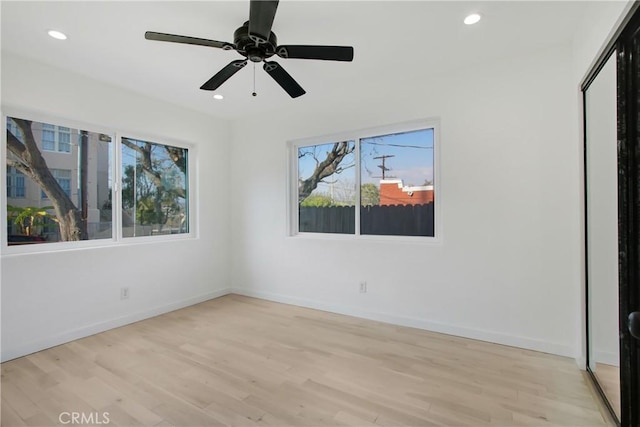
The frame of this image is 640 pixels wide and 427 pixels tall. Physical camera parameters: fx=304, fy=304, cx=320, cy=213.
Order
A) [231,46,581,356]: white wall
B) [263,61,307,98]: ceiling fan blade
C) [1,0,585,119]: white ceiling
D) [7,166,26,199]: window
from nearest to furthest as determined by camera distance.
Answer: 1. [1,0,585,119]: white ceiling
2. [263,61,307,98]: ceiling fan blade
3. [231,46,581,356]: white wall
4. [7,166,26,199]: window

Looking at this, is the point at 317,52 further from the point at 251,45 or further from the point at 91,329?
the point at 91,329

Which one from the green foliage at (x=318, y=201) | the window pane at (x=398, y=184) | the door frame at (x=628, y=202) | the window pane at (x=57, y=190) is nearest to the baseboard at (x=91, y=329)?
the window pane at (x=57, y=190)

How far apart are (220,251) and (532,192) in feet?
12.8

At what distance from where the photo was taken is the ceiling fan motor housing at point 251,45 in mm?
1966

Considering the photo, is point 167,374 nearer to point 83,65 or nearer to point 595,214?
point 83,65

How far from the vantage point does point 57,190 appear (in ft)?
9.92

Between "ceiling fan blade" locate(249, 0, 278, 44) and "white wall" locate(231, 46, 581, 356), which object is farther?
"white wall" locate(231, 46, 581, 356)

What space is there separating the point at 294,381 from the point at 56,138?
10.6 feet

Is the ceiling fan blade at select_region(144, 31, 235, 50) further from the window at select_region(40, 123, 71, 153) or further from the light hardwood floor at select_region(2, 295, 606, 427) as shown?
the light hardwood floor at select_region(2, 295, 606, 427)

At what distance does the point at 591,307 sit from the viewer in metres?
2.24

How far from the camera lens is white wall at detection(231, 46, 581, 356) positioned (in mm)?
2572
